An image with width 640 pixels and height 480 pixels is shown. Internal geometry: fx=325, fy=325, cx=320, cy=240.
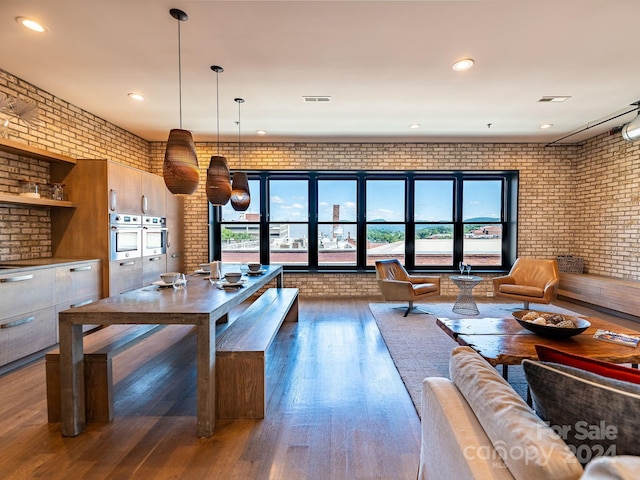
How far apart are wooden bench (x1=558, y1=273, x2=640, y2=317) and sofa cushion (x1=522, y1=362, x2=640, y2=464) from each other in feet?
16.2

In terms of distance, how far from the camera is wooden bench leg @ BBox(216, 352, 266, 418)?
2.23 meters

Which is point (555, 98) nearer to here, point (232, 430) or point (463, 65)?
point (463, 65)

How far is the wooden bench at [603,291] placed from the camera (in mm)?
4504

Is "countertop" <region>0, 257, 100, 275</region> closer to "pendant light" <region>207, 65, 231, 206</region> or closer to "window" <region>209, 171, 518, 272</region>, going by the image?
"pendant light" <region>207, 65, 231, 206</region>

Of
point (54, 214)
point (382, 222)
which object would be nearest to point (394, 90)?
point (382, 222)

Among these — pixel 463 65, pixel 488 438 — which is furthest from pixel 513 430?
pixel 463 65

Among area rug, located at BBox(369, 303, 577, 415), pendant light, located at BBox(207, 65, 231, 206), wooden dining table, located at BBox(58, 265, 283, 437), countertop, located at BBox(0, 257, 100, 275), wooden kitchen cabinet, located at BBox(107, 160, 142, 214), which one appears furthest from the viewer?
wooden kitchen cabinet, located at BBox(107, 160, 142, 214)

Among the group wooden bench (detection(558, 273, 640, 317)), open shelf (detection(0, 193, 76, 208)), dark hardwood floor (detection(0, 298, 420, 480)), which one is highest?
open shelf (detection(0, 193, 76, 208))

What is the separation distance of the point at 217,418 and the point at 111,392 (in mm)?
735

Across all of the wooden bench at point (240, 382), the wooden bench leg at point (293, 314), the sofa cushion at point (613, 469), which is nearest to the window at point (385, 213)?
the wooden bench leg at point (293, 314)

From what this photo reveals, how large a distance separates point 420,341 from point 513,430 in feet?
9.60

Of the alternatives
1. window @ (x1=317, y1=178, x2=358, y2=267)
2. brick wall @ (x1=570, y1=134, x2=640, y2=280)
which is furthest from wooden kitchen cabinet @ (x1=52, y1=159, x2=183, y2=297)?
brick wall @ (x1=570, y1=134, x2=640, y2=280)

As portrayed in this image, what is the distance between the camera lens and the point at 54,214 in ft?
13.6

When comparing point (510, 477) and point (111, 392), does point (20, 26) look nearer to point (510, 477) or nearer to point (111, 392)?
point (111, 392)
